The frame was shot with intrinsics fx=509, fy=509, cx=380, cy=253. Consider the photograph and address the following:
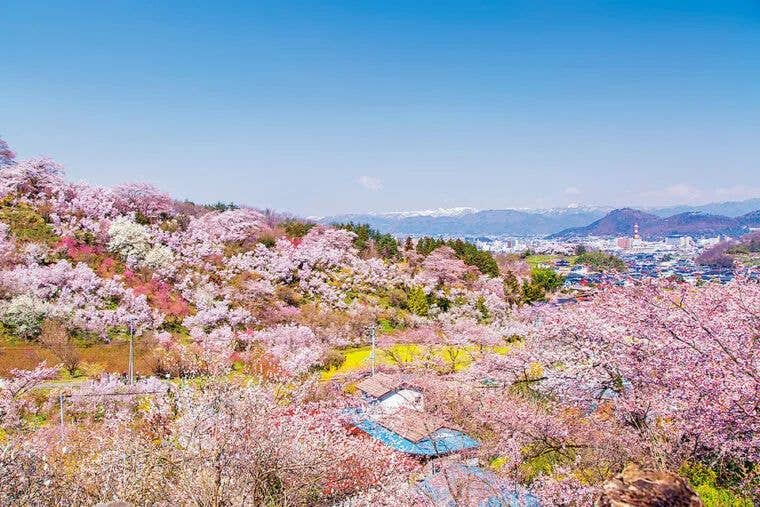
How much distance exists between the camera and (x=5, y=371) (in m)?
23.9

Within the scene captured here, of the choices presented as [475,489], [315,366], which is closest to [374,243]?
[315,366]

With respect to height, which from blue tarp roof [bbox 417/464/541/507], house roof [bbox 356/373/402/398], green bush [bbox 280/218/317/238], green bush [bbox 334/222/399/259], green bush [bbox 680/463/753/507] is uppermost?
green bush [bbox 280/218/317/238]

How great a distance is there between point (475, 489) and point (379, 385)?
13.0 m

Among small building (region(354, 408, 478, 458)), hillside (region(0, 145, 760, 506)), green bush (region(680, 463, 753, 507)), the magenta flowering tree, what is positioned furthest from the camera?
small building (region(354, 408, 478, 458))

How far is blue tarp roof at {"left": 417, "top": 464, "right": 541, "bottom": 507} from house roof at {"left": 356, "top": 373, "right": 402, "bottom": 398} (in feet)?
32.9

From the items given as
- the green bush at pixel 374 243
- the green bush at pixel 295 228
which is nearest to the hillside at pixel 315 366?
the green bush at pixel 295 228

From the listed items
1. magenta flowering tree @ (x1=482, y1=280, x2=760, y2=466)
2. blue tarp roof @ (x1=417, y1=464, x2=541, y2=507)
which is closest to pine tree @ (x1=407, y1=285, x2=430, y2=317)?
magenta flowering tree @ (x1=482, y1=280, x2=760, y2=466)

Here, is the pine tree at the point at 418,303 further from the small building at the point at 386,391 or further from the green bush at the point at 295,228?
the small building at the point at 386,391

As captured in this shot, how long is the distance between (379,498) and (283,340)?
22.5 m

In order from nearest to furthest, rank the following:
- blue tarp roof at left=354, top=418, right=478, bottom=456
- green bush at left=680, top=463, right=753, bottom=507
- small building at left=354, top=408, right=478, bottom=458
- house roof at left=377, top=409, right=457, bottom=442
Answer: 1. green bush at left=680, top=463, right=753, bottom=507
2. blue tarp roof at left=354, top=418, right=478, bottom=456
3. small building at left=354, top=408, right=478, bottom=458
4. house roof at left=377, top=409, right=457, bottom=442

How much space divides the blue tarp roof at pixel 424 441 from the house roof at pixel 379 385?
147 inches

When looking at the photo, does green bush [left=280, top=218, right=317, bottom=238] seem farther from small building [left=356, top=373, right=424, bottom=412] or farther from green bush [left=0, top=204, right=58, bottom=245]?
small building [left=356, top=373, right=424, bottom=412]

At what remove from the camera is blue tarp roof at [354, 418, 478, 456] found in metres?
15.4

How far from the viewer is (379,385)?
2431 cm
